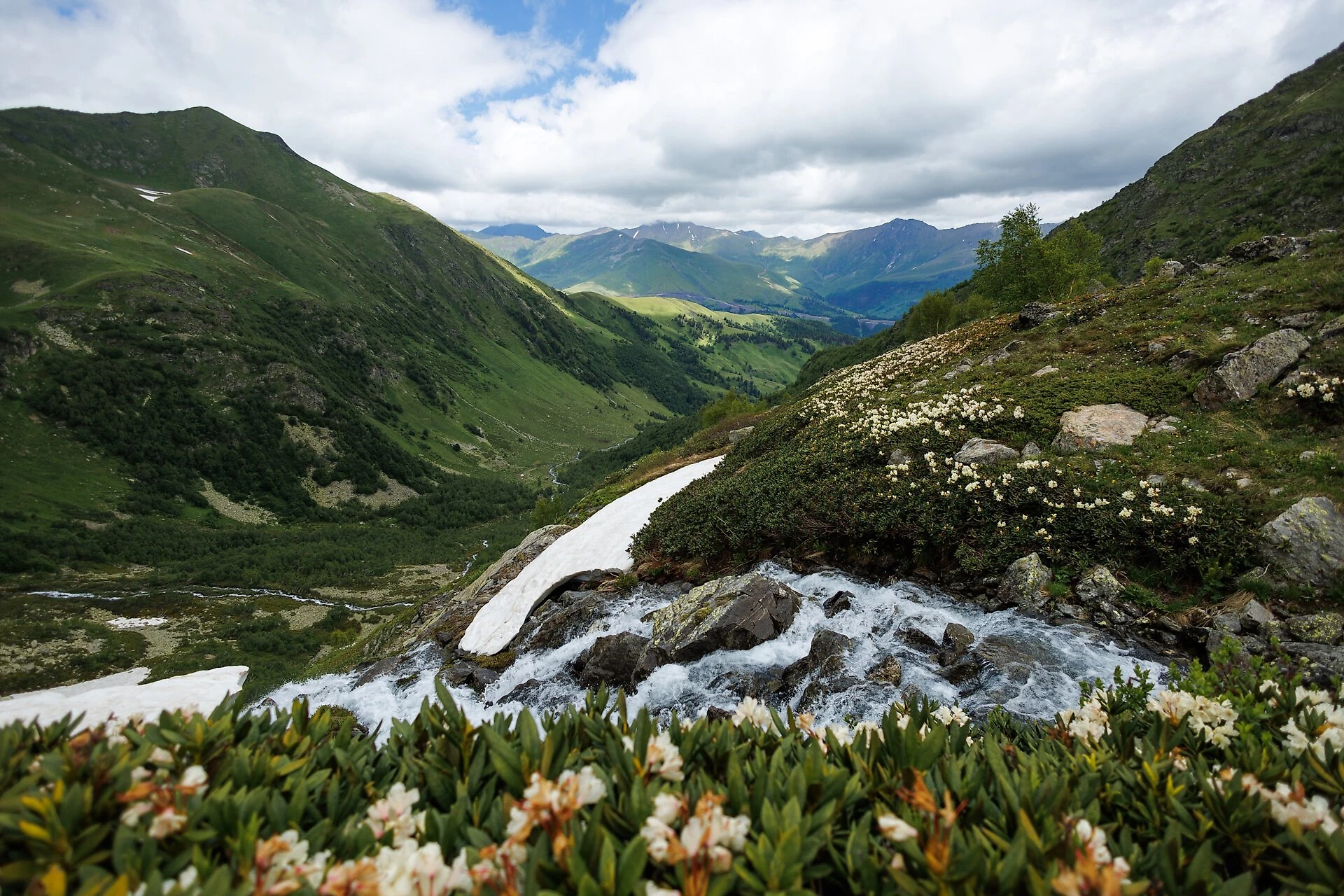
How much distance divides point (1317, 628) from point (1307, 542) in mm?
2047

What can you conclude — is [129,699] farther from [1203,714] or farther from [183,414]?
[183,414]

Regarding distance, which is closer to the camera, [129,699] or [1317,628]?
[1317,628]

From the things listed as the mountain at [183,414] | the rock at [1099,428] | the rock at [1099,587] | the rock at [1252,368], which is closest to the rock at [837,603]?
the rock at [1099,587]

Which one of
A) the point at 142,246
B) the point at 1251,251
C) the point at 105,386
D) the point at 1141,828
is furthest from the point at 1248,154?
the point at 142,246

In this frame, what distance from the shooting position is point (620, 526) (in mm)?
23812

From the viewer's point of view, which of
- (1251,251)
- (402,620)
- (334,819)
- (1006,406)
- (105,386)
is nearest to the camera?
(334,819)

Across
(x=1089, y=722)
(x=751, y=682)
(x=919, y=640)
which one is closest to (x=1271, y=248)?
(x=919, y=640)

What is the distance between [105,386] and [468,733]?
183 m

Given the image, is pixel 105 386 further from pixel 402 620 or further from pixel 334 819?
pixel 334 819

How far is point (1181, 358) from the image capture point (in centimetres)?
1783

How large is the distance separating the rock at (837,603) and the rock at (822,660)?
1271 mm

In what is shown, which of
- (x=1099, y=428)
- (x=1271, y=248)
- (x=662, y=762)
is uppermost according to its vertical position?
(x=1271, y=248)

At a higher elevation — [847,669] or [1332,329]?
[1332,329]

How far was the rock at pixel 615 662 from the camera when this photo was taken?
12883 mm
